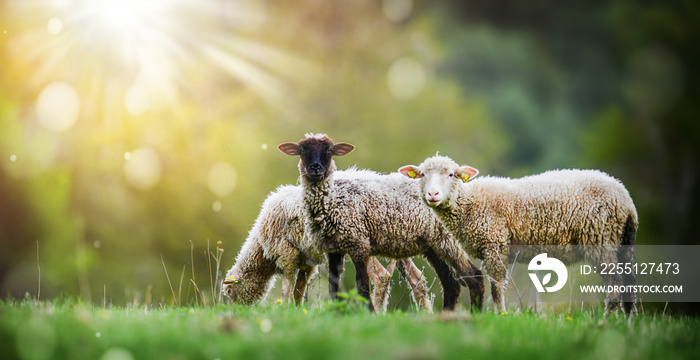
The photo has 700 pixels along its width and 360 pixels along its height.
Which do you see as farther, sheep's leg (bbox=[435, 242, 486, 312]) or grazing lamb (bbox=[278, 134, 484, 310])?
sheep's leg (bbox=[435, 242, 486, 312])

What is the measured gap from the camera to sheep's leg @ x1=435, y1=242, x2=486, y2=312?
554 cm

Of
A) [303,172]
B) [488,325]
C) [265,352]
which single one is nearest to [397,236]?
[303,172]

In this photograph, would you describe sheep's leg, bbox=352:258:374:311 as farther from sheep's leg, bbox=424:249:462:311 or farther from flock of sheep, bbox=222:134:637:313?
sheep's leg, bbox=424:249:462:311

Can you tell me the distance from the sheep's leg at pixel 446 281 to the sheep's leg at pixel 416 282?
499mm

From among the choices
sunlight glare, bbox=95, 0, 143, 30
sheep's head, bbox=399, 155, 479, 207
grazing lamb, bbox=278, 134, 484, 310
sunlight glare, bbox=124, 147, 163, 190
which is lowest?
grazing lamb, bbox=278, 134, 484, 310

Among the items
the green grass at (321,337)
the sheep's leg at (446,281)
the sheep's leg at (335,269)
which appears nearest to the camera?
the green grass at (321,337)

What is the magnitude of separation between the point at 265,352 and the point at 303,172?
2.90 meters

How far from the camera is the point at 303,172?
5562 millimetres

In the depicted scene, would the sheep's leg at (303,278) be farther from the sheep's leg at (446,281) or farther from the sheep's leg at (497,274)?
the sheep's leg at (497,274)

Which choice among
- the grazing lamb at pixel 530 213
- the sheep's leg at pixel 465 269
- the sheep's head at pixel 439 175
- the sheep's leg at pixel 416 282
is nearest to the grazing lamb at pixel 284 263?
the sheep's leg at pixel 416 282

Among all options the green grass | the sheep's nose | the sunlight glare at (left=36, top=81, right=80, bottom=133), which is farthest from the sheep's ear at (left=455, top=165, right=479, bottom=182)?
the sunlight glare at (left=36, top=81, right=80, bottom=133)

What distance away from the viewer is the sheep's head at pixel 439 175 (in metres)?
5.47

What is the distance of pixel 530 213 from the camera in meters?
5.84

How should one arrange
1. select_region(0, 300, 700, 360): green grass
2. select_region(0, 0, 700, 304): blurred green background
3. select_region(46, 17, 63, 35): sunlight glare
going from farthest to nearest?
select_region(46, 17, 63, 35): sunlight glare
select_region(0, 0, 700, 304): blurred green background
select_region(0, 300, 700, 360): green grass
